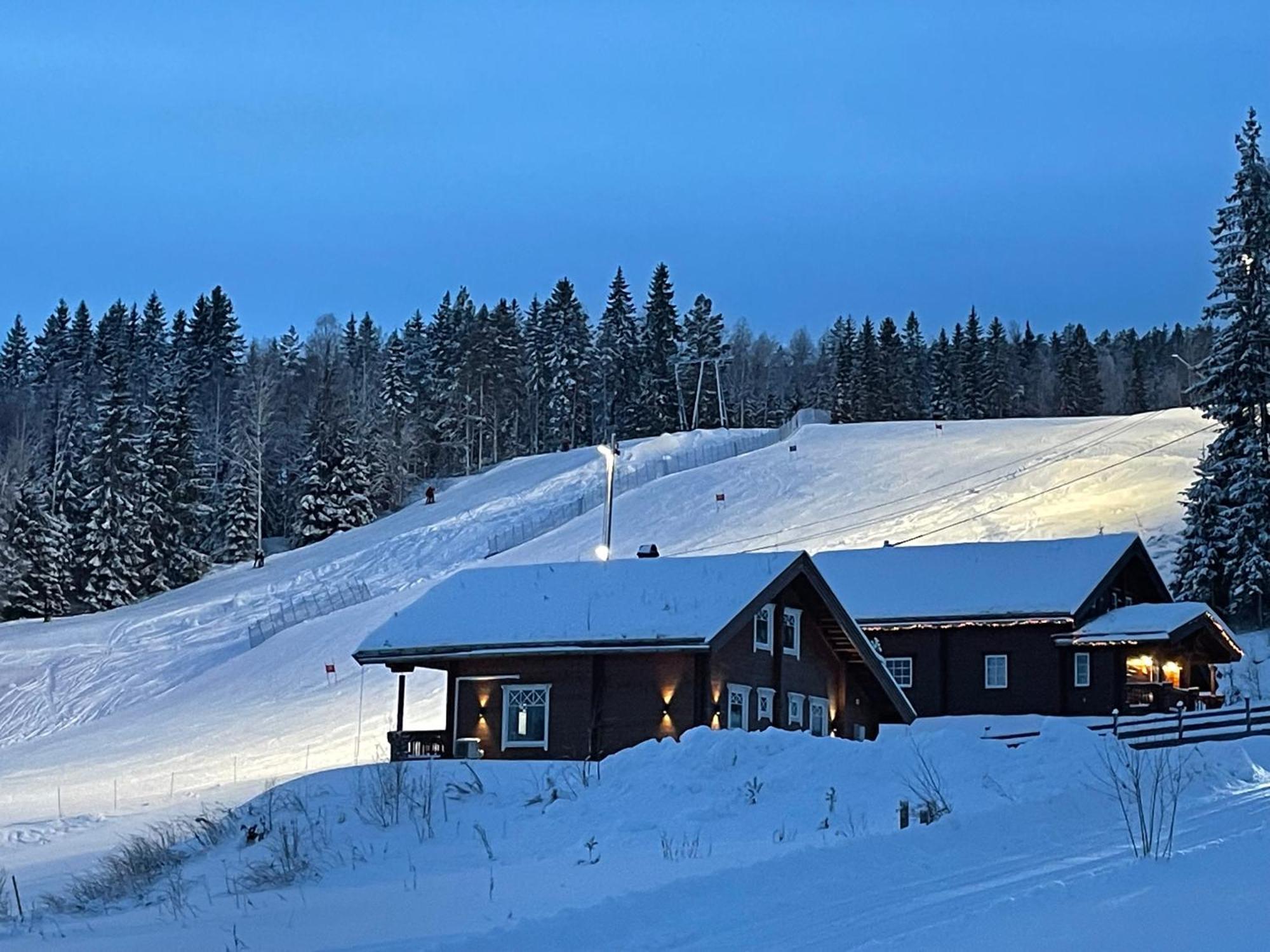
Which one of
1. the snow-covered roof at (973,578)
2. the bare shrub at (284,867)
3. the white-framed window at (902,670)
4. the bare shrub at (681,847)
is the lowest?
the bare shrub at (284,867)

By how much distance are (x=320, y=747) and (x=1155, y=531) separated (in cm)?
3219

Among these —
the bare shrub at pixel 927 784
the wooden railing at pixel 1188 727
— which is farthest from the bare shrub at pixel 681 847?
the wooden railing at pixel 1188 727

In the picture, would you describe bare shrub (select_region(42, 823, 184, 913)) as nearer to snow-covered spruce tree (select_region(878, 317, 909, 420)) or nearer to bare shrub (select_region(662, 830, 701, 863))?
bare shrub (select_region(662, 830, 701, 863))

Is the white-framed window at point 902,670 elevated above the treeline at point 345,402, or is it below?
below

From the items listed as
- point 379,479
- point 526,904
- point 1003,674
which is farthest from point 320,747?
point 379,479

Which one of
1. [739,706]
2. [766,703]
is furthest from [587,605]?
[766,703]

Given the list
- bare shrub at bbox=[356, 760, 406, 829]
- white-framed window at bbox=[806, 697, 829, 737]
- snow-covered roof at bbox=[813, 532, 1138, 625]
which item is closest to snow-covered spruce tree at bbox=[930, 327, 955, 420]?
snow-covered roof at bbox=[813, 532, 1138, 625]

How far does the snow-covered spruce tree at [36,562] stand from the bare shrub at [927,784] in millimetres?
60280

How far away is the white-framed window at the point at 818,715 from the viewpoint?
36.5 meters

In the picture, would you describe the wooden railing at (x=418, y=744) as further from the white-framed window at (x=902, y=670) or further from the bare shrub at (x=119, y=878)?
the white-framed window at (x=902, y=670)

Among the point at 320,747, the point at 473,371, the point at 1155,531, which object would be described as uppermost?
the point at 473,371

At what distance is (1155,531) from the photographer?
57.6m

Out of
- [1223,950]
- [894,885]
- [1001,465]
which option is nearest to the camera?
[1223,950]

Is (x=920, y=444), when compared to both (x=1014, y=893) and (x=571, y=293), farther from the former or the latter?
(x=1014, y=893)
